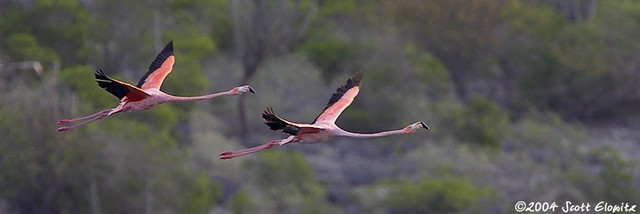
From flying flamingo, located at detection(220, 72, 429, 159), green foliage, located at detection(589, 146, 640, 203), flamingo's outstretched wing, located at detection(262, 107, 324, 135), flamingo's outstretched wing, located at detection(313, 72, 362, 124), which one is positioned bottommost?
flamingo's outstretched wing, located at detection(262, 107, 324, 135)

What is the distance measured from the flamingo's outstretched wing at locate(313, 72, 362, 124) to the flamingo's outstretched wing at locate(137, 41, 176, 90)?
5.21ft

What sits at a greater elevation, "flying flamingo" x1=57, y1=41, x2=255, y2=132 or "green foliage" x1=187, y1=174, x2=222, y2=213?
"green foliage" x1=187, y1=174, x2=222, y2=213

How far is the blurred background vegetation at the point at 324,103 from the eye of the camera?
100ft

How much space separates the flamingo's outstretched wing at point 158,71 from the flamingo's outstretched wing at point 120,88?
715mm

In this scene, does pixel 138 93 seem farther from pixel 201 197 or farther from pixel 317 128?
pixel 201 197

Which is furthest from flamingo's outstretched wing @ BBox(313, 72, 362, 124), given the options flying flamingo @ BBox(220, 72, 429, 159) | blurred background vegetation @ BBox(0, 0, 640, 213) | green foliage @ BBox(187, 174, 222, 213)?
green foliage @ BBox(187, 174, 222, 213)

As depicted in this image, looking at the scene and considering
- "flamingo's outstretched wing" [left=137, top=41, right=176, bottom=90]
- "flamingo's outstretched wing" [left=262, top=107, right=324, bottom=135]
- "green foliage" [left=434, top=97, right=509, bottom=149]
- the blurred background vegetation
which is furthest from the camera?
"green foliage" [left=434, top=97, right=509, bottom=149]

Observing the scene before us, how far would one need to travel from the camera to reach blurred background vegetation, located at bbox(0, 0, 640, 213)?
30.5 m

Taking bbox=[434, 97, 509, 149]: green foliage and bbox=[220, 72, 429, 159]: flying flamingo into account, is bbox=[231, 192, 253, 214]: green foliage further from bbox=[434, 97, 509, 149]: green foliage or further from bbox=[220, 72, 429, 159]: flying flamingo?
bbox=[220, 72, 429, 159]: flying flamingo

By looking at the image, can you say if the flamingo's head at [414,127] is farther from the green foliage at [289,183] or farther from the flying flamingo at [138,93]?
the green foliage at [289,183]

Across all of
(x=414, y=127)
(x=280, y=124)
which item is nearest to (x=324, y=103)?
(x=414, y=127)

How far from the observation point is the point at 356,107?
42.8 metres

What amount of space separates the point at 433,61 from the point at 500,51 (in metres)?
4.23

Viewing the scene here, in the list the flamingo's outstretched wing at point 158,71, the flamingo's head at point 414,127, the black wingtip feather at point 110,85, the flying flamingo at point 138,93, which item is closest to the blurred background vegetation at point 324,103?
the flamingo's outstretched wing at point 158,71
